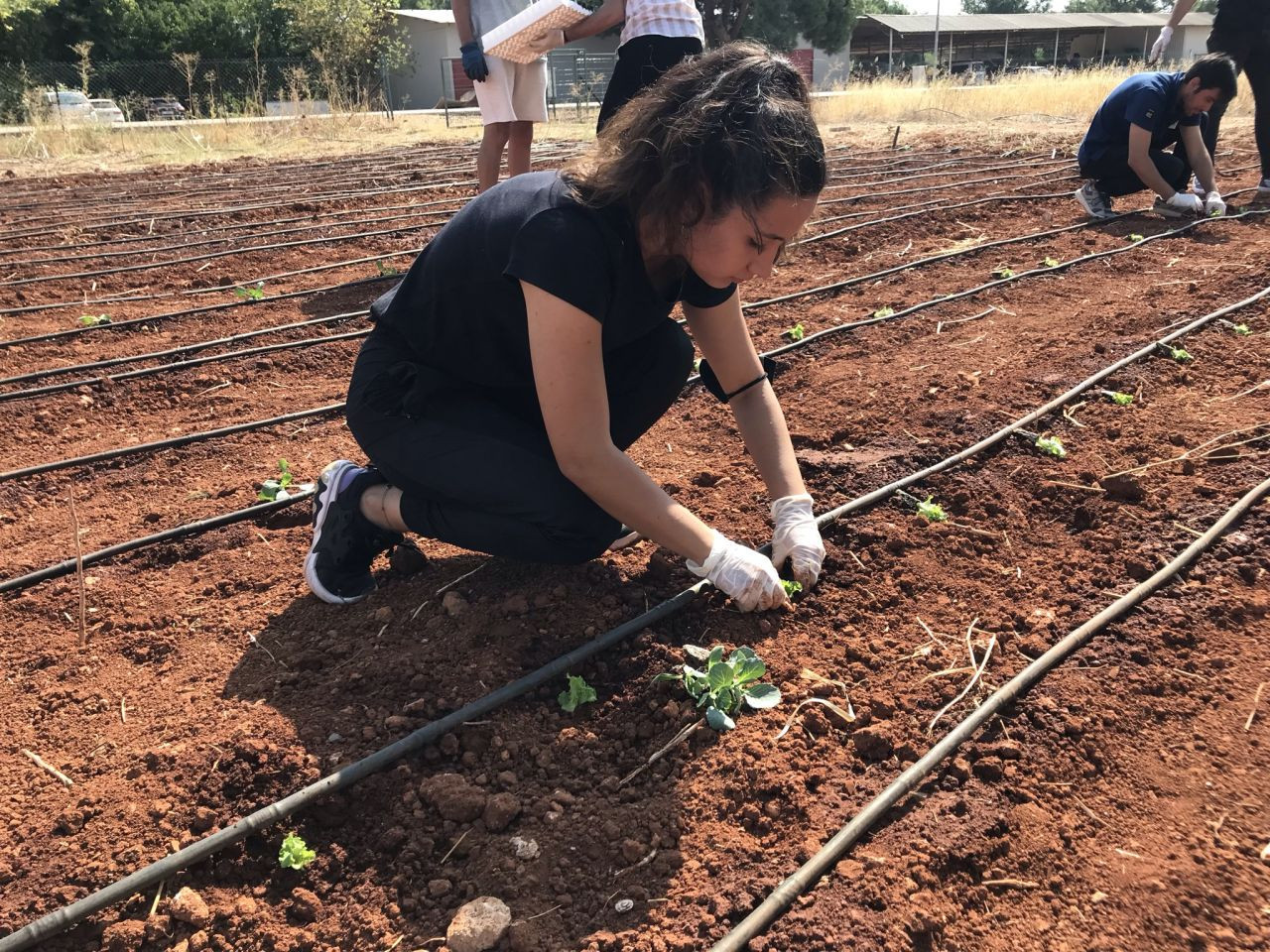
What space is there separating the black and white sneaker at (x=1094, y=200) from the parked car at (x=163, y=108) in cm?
1994

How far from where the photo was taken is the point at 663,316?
1965 millimetres

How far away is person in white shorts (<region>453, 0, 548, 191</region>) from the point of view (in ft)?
13.8

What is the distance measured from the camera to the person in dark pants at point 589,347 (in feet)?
4.89

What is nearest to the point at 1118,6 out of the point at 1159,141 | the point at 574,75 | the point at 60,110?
the point at 574,75

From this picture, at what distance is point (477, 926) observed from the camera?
1.32 m

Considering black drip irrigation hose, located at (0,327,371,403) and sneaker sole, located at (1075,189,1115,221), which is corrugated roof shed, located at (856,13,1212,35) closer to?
sneaker sole, located at (1075,189,1115,221)

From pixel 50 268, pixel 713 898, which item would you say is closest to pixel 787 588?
pixel 713 898

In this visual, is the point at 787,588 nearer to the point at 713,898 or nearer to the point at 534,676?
the point at 534,676

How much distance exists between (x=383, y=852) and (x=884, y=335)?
2.85 metres

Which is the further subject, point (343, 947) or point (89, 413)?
point (89, 413)

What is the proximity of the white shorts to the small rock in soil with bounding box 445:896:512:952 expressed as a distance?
3.65 meters

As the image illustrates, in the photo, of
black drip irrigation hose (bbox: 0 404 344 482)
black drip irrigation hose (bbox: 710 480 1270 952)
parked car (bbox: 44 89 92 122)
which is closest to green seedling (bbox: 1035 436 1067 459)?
black drip irrigation hose (bbox: 710 480 1270 952)

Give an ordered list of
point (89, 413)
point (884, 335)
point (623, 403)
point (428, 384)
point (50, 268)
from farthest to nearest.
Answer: point (50, 268), point (884, 335), point (89, 413), point (623, 403), point (428, 384)

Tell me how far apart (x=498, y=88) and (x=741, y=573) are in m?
3.29
